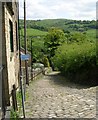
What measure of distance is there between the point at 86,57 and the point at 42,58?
38193 mm

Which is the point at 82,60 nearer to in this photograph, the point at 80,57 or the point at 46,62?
the point at 80,57

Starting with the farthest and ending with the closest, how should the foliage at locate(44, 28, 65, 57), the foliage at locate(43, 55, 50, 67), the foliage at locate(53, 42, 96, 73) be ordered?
the foliage at locate(44, 28, 65, 57), the foliage at locate(43, 55, 50, 67), the foliage at locate(53, 42, 96, 73)

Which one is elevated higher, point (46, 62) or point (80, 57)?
point (80, 57)

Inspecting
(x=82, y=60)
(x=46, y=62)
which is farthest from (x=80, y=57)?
(x=46, y=62)

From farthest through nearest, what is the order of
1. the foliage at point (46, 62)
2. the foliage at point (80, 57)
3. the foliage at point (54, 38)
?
the foliage at point (54, 38)
the foliage at point (46, 62)
the foliage at point (80, 57)

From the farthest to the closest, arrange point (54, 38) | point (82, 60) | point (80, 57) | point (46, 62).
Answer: point (54, 38) → point (46, 62) → point (80, 57) → point (82, 60)

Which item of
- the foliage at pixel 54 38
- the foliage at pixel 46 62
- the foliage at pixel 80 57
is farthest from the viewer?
the foliage at pixel 54 38

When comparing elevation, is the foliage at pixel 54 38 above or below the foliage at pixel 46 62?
above

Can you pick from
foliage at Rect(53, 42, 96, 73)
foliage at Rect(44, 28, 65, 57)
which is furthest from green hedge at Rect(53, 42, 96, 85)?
foliage at Rect(44, 28, 65, 57)

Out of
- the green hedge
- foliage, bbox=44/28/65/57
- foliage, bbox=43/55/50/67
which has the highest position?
foliage, bbox=44/28/65/57

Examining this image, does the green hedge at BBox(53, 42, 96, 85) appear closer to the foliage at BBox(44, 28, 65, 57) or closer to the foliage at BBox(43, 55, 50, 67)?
the foliage at BBox(43, 55, 50, 67)

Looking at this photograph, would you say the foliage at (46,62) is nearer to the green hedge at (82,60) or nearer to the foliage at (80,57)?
the foliage at (80,57)

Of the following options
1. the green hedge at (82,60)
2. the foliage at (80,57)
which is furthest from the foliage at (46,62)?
the green hedge at (82,60)

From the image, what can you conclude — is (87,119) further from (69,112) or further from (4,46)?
(4,46)
